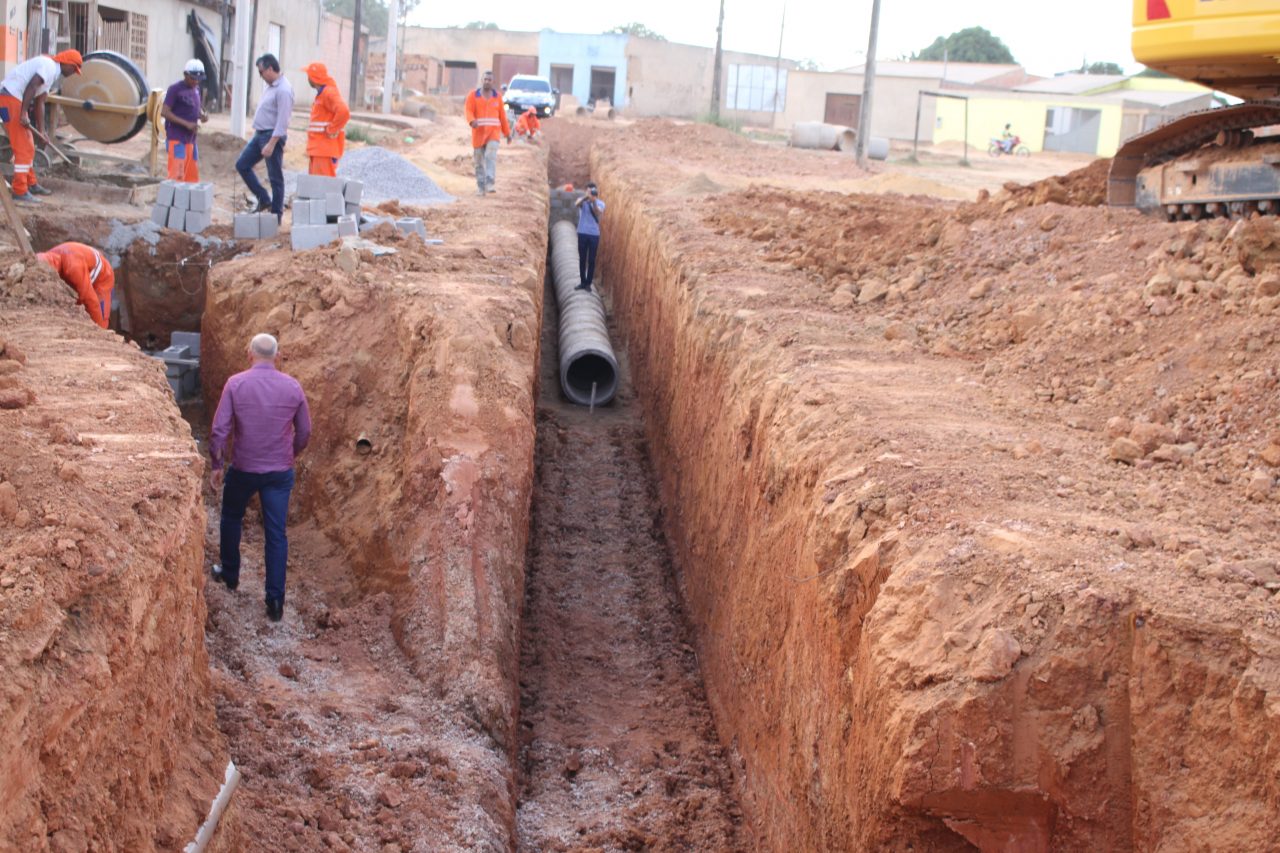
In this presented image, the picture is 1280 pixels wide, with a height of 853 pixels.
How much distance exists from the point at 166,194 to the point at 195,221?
34 cm

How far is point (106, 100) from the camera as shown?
13.4 metres

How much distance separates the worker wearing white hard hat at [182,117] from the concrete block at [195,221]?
1701mm

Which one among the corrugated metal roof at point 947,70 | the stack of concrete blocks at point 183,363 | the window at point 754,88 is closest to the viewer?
the stack of concrete blocks at point 183,363

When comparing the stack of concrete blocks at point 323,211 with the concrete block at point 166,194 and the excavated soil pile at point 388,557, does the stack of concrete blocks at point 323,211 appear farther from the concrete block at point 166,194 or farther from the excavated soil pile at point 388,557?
the concrete block at point 166,194

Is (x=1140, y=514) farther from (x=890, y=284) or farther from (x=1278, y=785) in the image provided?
(x=890, y=284)

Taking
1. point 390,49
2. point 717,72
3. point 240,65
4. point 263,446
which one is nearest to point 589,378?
point 240,65

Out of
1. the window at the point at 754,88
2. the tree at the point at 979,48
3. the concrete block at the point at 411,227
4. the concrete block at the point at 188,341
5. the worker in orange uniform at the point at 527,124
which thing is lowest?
the concrete block at the point at 188,341

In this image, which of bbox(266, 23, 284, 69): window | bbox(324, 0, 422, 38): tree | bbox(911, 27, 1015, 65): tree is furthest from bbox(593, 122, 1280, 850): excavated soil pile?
bbox(324, 0, 422, 38): tree

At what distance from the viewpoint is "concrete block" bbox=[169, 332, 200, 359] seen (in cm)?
1092

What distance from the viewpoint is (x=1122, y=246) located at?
28.2 ft

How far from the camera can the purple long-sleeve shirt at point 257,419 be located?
22.1 feet

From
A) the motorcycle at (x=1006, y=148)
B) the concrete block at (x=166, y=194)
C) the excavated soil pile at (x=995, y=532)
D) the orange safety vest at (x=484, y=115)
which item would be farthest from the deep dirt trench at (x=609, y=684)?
the motorcycle at (x=1006, y=148)

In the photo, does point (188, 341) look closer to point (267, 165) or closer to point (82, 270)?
point (267, 165)

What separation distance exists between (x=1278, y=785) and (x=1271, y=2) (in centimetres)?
599
